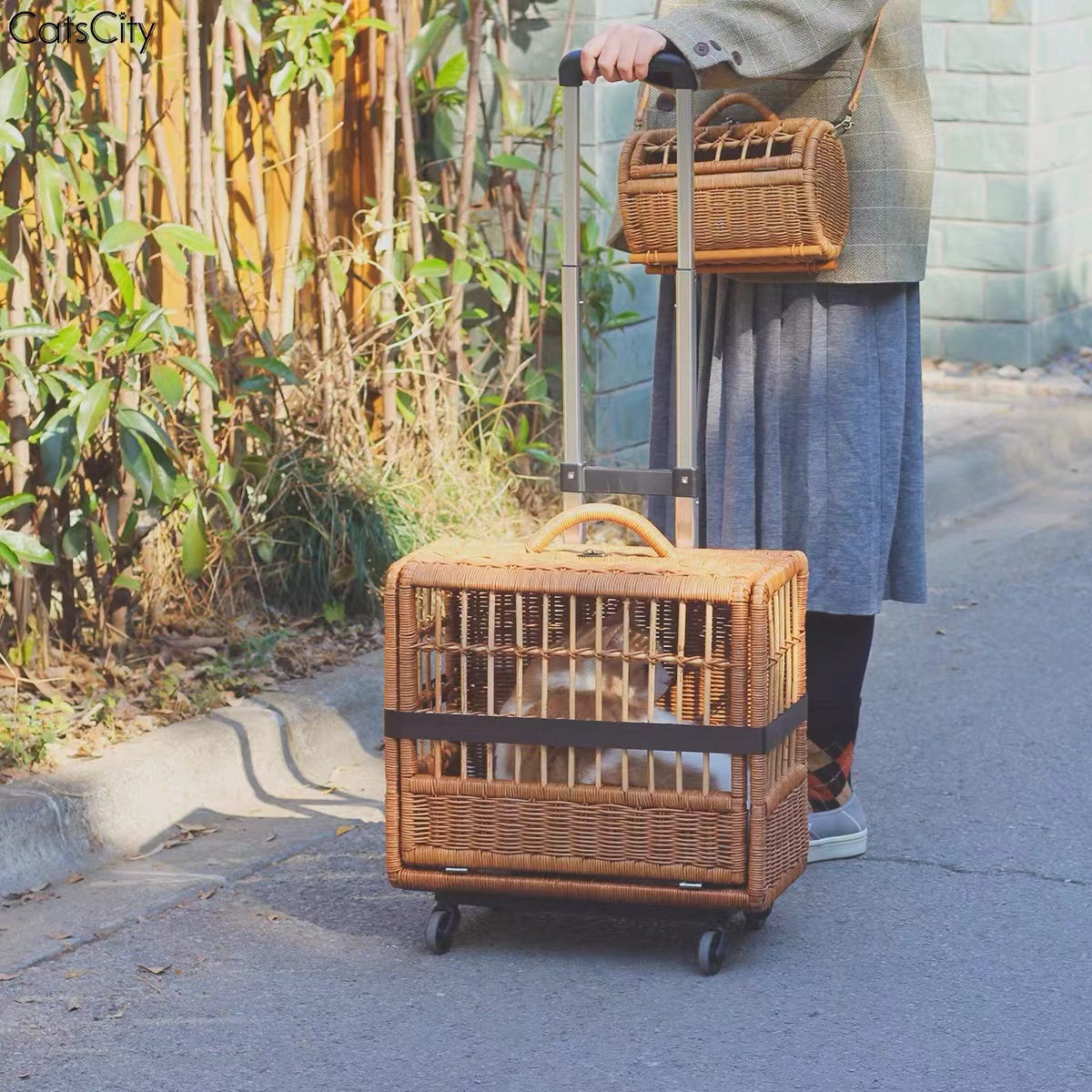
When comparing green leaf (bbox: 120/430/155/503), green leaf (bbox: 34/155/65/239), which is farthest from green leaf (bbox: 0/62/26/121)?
green leaf (bbox: 120/430/155/503)

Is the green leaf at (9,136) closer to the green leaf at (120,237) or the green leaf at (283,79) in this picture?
the green leaf at (120,237)

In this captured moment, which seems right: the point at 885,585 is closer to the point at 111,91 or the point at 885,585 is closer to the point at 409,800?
the point at 409,800

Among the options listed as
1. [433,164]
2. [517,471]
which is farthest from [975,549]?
[433,164]

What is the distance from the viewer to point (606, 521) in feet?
10.5

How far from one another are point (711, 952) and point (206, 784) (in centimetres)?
138

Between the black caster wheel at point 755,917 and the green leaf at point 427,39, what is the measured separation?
3.13 meters

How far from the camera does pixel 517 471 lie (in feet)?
19.8

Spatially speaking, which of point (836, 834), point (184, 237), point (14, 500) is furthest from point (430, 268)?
point (836, 834)

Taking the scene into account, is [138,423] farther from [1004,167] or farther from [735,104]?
[1004,167]

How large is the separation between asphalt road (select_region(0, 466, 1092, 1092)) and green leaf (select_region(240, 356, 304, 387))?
1.36 meters

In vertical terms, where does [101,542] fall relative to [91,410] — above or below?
below

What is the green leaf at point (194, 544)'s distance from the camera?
4.39 metres

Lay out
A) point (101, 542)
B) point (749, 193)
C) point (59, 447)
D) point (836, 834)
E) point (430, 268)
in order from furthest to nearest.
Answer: point (430, 268)
point (101, 542)
point (59, 447)
point (836, 834)
point (749, 193)

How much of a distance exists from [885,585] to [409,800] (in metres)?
1.07
